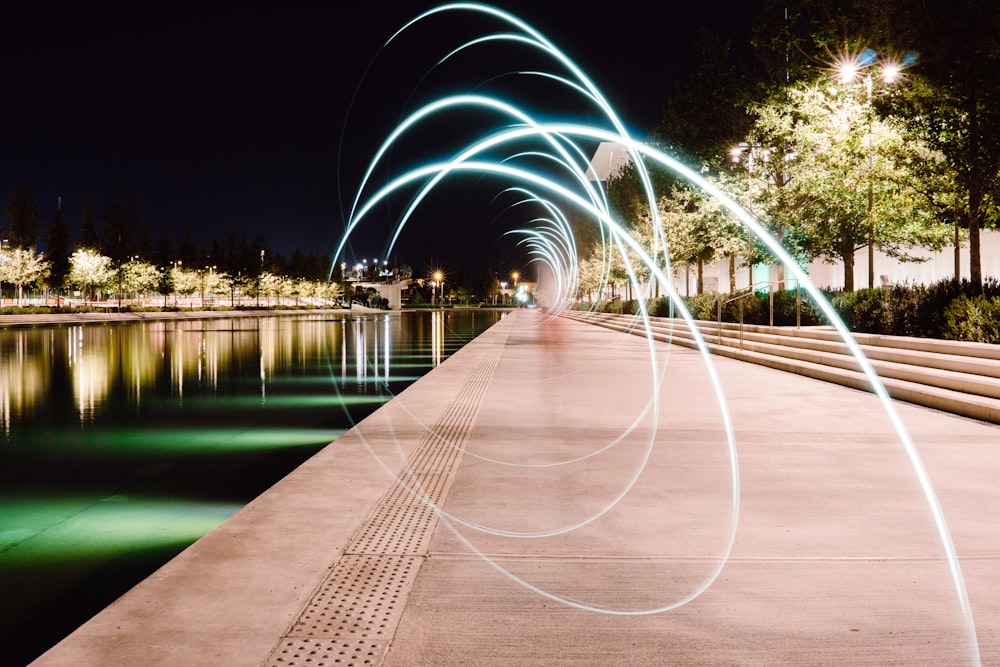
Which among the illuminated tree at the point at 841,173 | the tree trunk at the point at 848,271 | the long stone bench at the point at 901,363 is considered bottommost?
the long stone bench at the point at 901,363

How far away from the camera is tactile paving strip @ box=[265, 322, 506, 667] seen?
4.18m

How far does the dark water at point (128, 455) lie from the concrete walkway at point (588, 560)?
2.80ft

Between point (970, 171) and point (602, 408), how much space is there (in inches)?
420

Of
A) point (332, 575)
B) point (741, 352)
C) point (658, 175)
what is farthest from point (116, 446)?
point (658, 175)

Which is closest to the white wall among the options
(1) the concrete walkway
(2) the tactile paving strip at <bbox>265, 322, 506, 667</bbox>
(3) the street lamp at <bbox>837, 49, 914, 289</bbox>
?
(3) the street lamp at <bbox>837, 49, 914, 289</bbox>

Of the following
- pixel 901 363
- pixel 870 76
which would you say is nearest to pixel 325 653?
pixel 901 363

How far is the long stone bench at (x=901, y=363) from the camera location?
1318cm

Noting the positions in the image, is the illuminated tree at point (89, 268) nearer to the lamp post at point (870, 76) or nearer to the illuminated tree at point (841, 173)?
the illuminated tree at point (841, 173)

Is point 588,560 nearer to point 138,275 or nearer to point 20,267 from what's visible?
point 20,267

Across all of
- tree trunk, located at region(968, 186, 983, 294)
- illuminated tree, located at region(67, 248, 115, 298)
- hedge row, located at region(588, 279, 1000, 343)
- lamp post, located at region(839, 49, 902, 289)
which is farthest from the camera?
illuminated tree, located at region(67, 248, 115, 298)

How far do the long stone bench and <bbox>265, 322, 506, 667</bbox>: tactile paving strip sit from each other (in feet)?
31.4

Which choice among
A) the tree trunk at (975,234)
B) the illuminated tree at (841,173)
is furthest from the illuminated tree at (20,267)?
the tree trunk at (975,234)

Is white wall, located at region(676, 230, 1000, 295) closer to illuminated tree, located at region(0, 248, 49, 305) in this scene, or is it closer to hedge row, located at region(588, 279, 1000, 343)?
hedge row, located at region(588, 279, 1000, 343)

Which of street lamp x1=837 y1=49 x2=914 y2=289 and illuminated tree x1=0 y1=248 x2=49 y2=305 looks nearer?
street lamp x1=837 y1=49 x2=914 y2=289
